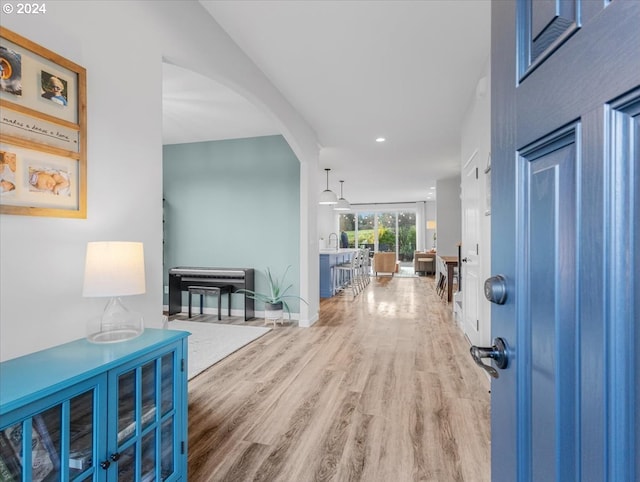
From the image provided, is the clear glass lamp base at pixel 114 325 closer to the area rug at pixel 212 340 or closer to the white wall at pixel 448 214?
the area rug at pixel 212 340

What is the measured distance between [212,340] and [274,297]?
1049mm

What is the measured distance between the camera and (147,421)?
1.36 metres

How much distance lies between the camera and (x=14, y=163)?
121 centimetres

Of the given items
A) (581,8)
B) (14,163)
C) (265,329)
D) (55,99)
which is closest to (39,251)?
(14,163)

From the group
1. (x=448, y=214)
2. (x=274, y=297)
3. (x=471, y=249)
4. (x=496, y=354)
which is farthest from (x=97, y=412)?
(x=448, y=214)

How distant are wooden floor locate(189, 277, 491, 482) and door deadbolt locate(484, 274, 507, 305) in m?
1.36

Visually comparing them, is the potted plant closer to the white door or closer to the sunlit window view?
the white door

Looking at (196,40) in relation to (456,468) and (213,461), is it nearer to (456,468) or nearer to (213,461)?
(213,461)

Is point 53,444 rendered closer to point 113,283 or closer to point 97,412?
point 97,412

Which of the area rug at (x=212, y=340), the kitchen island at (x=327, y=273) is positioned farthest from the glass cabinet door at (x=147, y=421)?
the kitchen island at (x=327, y=273)

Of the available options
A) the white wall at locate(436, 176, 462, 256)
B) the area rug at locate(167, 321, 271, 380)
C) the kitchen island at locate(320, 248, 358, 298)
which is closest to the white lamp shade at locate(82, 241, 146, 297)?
the area rug at locate(167, 321, 271, 380)

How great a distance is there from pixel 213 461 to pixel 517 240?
6.14 feet

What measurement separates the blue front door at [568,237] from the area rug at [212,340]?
2.80 metres

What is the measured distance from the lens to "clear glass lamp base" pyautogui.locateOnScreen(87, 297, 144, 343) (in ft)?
4.58
